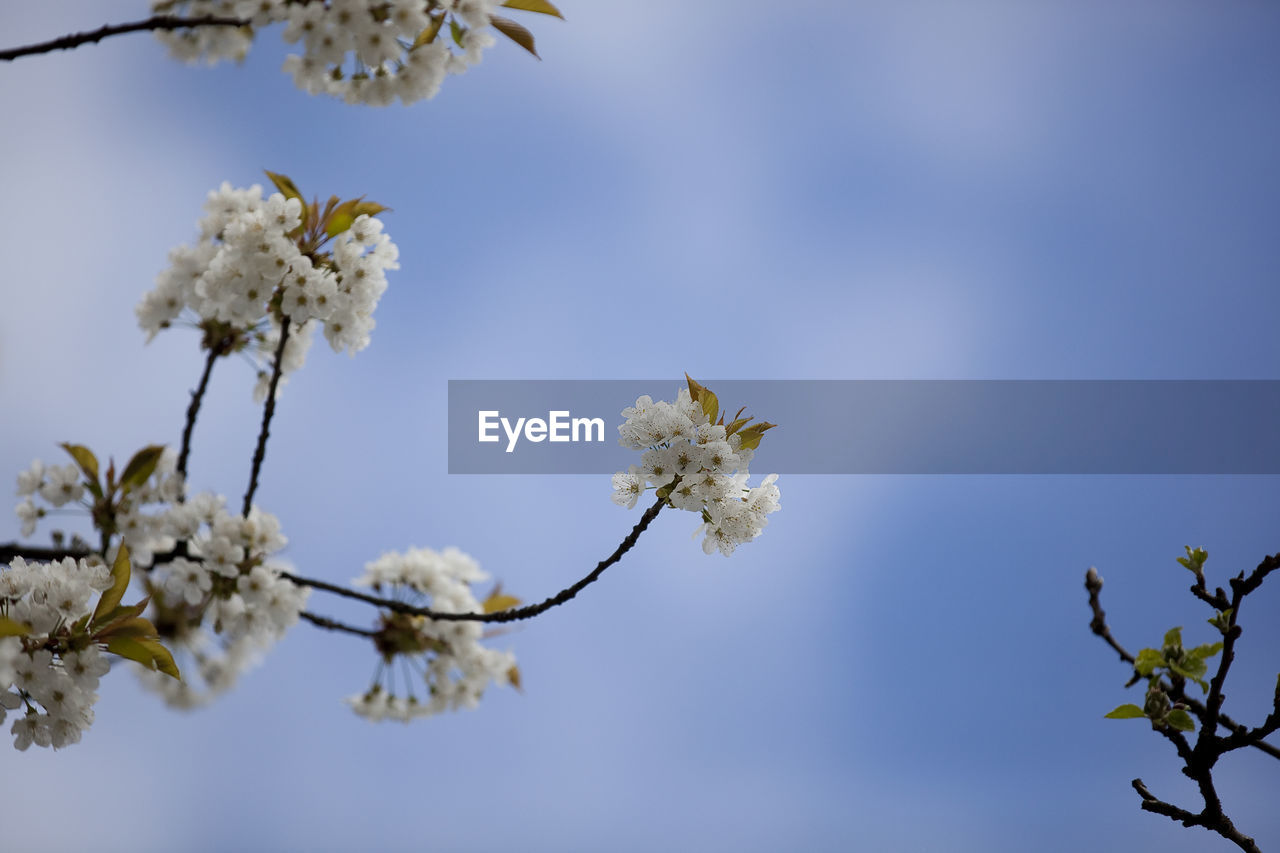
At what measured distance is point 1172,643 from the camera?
154 centimetres

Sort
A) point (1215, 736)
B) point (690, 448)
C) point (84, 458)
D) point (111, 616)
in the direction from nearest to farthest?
1. point (1215, 736)
2. point (111, 616)
3. point (690, 448)
4. point (84, 458)

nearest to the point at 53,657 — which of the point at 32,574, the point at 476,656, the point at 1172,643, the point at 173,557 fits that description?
the point at 32,574

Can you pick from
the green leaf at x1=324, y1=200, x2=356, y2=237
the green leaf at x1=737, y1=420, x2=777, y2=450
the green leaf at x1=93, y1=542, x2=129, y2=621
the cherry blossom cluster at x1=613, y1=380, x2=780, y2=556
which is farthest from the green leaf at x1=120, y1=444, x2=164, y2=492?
the green leaf at x1=737, y1=420, x2=777, y2=450

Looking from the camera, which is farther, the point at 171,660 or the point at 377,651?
the point at 377,651

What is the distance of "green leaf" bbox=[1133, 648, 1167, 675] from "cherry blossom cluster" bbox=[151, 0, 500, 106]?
94.4 inches

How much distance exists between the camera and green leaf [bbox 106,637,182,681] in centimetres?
173

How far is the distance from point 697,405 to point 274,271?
5.33 ft

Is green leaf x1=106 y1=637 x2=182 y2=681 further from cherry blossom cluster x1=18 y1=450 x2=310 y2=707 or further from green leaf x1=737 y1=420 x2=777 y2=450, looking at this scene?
green leaf x1=737 y1=420 x2=777 y2=450

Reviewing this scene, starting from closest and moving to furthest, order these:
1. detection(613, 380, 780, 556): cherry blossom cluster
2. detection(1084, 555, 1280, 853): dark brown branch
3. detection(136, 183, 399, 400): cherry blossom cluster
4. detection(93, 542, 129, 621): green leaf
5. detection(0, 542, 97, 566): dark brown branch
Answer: detection(1084, 555, 1280, 853): dark brown branch
detection(93, 542, 129, 621): green leaf
detection(613, 380, 780, 556): cherry blossom cluster
detection(0, 542, 97, 566): dark brown branch
detection(136, 183, 399, 400): cherry blossom cluster

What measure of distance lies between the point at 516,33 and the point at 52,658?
6.77 feet

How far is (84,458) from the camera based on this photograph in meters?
2.82

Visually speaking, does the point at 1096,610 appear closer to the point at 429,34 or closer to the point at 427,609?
the point at 427,609

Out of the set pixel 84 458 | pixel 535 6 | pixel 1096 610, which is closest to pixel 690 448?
pixel 1096 610

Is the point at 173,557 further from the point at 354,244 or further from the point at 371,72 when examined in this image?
the point at 371,72
